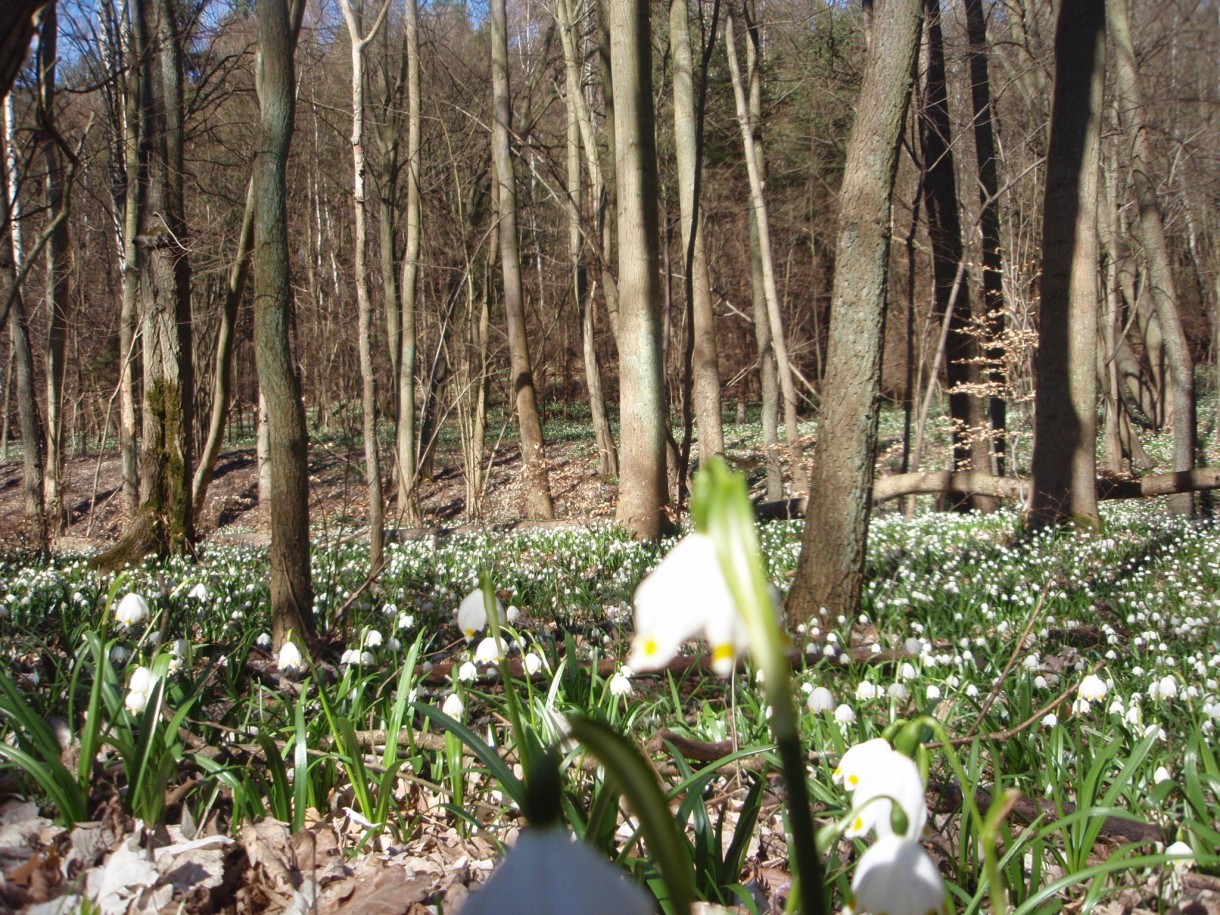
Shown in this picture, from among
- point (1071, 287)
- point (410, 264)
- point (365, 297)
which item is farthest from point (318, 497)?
point (1071, 287)

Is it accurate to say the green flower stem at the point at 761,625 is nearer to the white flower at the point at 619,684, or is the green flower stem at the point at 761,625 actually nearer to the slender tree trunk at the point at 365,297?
the white flower at the point at 619,684

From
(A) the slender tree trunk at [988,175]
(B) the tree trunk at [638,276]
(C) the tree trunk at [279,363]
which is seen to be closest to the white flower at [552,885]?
(C) the tree trunk at [279,363]

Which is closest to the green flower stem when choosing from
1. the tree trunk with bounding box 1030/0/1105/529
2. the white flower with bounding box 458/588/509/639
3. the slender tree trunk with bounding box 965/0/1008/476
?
the white flower with bounding box 458/588/509/639

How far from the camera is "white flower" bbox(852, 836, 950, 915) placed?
0.92m

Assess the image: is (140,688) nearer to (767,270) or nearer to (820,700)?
(820,700)

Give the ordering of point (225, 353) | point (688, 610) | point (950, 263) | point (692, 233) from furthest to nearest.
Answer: point (950, 263) < point (692, 233) < point (225, 353) < point (688, 610)

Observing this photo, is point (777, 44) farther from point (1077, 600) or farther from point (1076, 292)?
point (1077, 600)

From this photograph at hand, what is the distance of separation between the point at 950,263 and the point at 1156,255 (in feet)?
8.12

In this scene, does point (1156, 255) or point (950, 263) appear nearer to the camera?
point (1156, 255)

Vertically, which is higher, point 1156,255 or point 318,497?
point 1156,255

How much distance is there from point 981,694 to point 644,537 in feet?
17.8

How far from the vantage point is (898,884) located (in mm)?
930

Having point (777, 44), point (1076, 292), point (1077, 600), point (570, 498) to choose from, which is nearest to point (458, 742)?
point (1077, 600)

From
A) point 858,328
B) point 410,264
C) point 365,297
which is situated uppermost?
point 410,264
